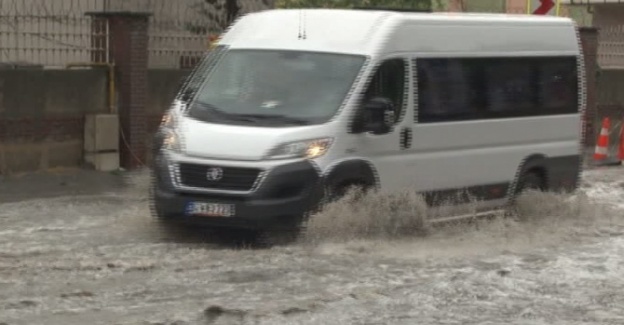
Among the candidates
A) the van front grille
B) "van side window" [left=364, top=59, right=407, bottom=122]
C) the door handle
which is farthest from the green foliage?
the van front grille

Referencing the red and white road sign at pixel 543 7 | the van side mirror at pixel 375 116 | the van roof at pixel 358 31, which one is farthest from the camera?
the red and white road sign at pixel 543 7

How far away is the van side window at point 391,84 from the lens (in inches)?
511

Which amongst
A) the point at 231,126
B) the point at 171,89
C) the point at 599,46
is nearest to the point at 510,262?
the point at 231,126

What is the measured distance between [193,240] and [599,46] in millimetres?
17970

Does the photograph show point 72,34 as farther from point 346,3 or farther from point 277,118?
point 277,118

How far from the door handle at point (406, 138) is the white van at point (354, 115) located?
0.01m

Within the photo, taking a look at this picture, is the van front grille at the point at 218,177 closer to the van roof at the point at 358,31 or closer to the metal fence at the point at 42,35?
the van roof at the point at 358,31

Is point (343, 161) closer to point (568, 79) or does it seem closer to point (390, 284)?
point (390, 284)

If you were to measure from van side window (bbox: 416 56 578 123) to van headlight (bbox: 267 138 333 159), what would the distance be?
1.51 meters

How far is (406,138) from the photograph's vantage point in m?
13.3

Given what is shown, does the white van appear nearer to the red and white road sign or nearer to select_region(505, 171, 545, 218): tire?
select_region(505, 171, 545, 218): tire

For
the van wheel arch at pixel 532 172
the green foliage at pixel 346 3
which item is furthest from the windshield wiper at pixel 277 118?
the green foliage at pixel 346 3

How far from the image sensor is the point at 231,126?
40.9 feet

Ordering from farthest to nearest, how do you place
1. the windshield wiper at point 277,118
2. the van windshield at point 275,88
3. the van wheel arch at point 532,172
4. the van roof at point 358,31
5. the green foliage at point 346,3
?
the green foliage at point 346,3 → the van wheel arch at point 532,172 → the van roof at point 358,31 → the van windshield at point 275,88 → the windshield wiper at point 277,118
